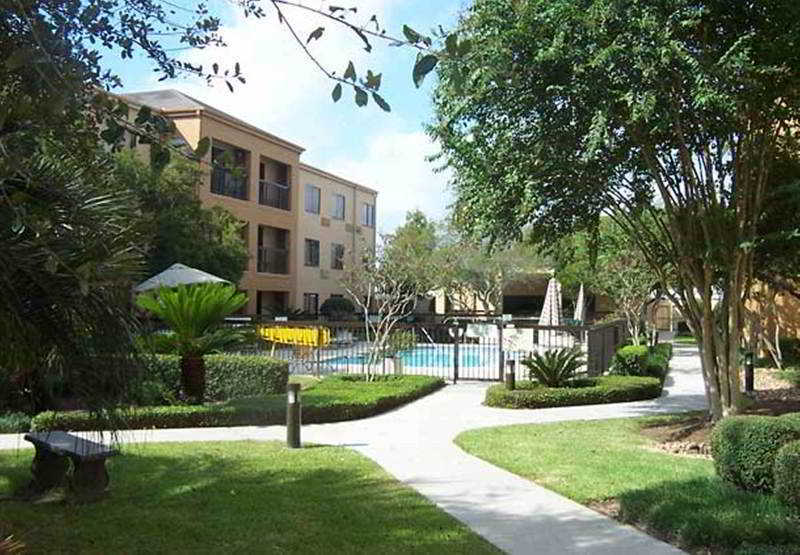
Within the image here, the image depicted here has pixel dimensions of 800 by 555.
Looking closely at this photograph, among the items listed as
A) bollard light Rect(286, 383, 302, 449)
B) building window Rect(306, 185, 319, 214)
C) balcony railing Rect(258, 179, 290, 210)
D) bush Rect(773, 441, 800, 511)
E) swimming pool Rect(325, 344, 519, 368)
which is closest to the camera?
bush Rect(773, 441, 800, 511)

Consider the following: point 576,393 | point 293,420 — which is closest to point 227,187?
point 576,393

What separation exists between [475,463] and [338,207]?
3955 centimetres

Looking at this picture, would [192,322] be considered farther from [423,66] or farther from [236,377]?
[423,66]

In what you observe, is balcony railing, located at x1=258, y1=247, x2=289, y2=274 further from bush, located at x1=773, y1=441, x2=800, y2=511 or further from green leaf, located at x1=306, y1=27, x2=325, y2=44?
green leaf, located at x1=306, y1=27, x2=325, y2=44

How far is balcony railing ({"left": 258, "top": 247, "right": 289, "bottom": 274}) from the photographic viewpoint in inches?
1512

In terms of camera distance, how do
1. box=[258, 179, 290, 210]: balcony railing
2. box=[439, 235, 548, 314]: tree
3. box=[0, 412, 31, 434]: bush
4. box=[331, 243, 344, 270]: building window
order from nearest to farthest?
box=[0, 412, 31, 434]: bush, box=[258, 179, 290, 210]: balcony railing, box=[439, 235, 548, 314]: tree, box=[331, 243, 344, 270]: building window

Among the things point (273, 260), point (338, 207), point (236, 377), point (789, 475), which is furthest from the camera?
point (338, 207)

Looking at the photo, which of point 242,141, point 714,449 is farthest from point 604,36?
point 242,141

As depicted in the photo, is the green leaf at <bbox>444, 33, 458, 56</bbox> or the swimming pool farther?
the swimming pool

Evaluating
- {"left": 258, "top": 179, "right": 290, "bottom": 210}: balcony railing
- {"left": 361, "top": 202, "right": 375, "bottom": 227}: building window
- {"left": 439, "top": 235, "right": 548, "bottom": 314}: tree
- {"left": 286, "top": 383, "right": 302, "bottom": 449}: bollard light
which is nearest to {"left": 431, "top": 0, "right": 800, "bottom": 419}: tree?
{"left": 286, "top": 383, "right": 302, "bottom": 449}: bollard light

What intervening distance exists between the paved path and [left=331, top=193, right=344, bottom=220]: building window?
30636 mm

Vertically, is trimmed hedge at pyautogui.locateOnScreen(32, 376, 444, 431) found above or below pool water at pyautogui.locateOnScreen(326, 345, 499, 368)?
below

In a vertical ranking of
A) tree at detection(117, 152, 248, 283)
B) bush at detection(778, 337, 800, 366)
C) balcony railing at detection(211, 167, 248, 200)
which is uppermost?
balcony railing at detection(211, 167, 248, 200)

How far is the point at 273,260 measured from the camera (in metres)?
39.6
